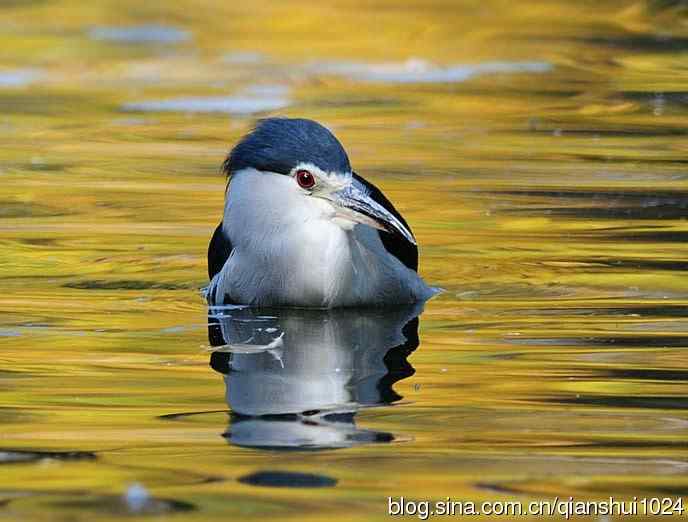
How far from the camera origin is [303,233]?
7.55 m

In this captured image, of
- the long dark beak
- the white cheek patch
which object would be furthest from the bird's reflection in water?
the white cheek patch

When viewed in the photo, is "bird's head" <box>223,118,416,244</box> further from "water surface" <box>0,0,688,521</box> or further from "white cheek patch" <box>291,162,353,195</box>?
"water surface" <box>0,0,688,521</box>

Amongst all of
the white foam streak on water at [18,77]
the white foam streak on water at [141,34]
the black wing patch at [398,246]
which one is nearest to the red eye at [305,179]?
the black wing patch at [398,246]

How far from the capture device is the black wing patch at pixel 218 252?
7902 mm

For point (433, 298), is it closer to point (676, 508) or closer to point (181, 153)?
point (676, 508)

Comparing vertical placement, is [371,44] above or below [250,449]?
above

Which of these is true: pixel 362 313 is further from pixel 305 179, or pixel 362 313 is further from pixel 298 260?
pixel 305 179

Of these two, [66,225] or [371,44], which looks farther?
[371,44]

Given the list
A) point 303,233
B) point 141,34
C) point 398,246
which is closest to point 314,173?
point 303,233

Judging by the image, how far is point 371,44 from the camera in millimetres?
16750

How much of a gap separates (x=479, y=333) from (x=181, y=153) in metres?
5.20

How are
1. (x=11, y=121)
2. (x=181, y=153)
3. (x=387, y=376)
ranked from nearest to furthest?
(x=387, y=376), (x=181, y=153), (x=11, y=121)

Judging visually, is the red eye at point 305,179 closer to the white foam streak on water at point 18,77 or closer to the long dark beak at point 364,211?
the long dark beak at point 364,211

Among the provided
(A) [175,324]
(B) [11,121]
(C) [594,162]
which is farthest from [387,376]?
(B) [11,121]
